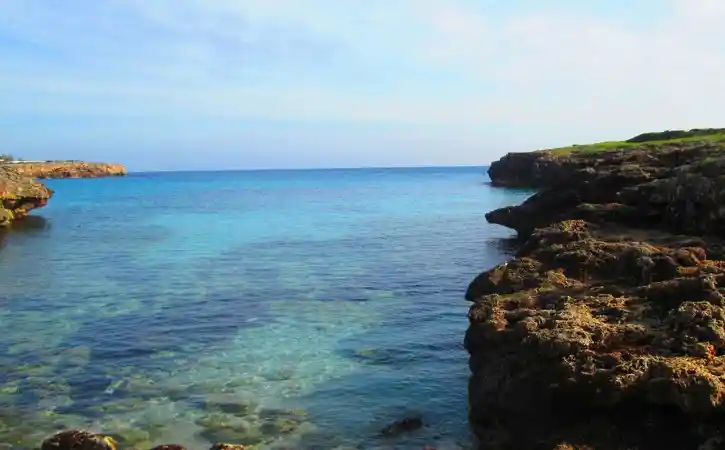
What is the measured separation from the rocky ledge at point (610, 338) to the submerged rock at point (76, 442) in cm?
760

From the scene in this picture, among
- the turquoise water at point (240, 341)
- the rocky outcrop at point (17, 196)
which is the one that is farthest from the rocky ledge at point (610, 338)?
the rocky outcrop at point (17, 196)

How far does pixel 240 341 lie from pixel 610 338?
42.4 ft

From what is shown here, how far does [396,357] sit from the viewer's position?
65.8 feet

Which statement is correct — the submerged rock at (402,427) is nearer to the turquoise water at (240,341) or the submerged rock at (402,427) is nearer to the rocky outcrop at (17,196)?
the turquoise water at (240,341)

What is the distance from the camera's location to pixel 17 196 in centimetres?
6644

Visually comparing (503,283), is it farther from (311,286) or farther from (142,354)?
(311,286)

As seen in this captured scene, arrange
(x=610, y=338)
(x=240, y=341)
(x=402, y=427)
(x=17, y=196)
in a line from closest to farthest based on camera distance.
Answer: (x=610, y=338), (x=402, y=427), (x=240, y=341), (x=17, y=196)

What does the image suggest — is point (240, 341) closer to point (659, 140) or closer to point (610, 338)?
point (610, 338)

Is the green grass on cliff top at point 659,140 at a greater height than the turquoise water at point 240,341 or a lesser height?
greater

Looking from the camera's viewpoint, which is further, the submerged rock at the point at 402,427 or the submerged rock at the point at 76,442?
the submerged rock at the point at 402,427

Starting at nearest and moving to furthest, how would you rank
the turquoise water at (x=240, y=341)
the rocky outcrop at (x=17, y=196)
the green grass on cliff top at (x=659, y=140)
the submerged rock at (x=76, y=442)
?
the submerged rock at (x=76, y=442)
the turquoise water at (x=240, y=341)
the green grass on cliff top at (x=659, y=140)
the rocky outcrop at (x=17, y=196)

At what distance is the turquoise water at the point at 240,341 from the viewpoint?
15.4 m

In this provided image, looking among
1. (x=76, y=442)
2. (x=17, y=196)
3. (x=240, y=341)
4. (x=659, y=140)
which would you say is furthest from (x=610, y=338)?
(x=17, y=196)

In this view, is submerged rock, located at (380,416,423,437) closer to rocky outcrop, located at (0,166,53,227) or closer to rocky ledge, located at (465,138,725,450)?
rocky ledge, located at (465,138,725,450)
